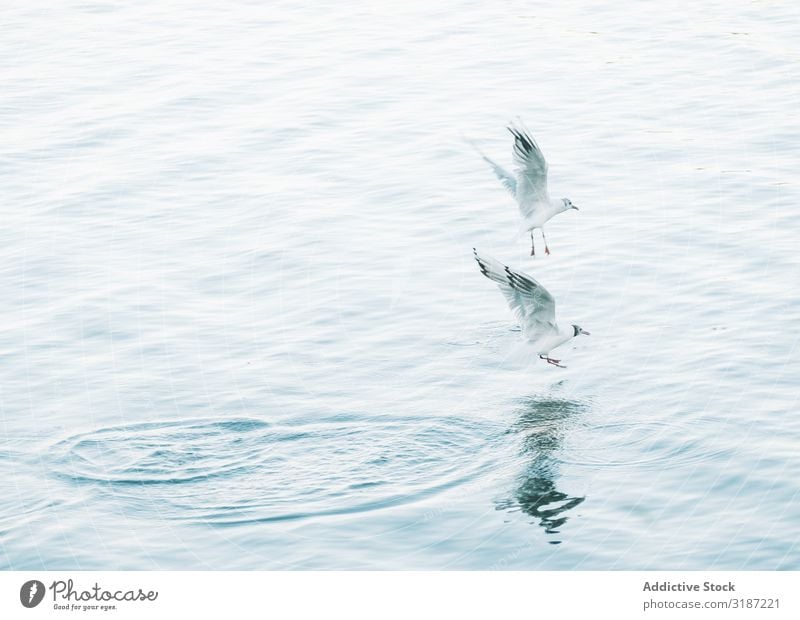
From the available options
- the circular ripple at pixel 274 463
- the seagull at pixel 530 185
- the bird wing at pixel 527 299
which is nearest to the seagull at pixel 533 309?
the bird wing at pixel 527 299

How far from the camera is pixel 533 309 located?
805 inches

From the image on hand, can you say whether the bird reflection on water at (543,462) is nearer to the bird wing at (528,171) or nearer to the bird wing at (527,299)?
the bird wing at (527,299)

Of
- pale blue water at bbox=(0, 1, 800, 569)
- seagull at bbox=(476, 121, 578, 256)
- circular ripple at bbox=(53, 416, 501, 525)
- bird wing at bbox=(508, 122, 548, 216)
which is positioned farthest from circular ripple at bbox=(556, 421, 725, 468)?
bird wing at bbox=(508, 122, 548, 216)

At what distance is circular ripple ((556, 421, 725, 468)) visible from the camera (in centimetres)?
1906

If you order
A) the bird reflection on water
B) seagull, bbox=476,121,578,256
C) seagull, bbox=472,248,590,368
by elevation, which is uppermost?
seagull, bbox=476,121,578,256

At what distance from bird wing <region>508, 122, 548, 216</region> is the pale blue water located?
2262mm

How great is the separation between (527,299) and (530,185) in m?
2.51

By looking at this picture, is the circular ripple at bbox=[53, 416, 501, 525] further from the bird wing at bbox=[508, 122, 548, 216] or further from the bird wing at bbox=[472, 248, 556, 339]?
the bird wing at bbox=[508, 122, 548, 216]

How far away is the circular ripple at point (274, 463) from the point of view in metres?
18.3

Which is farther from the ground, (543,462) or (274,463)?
(274,463)

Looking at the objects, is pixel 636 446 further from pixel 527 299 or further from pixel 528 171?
pixel 528 171

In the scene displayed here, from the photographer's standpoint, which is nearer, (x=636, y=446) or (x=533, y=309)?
(x=636, y=446)

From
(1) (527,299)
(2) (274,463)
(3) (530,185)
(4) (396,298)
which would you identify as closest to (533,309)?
(1) (527,299)
